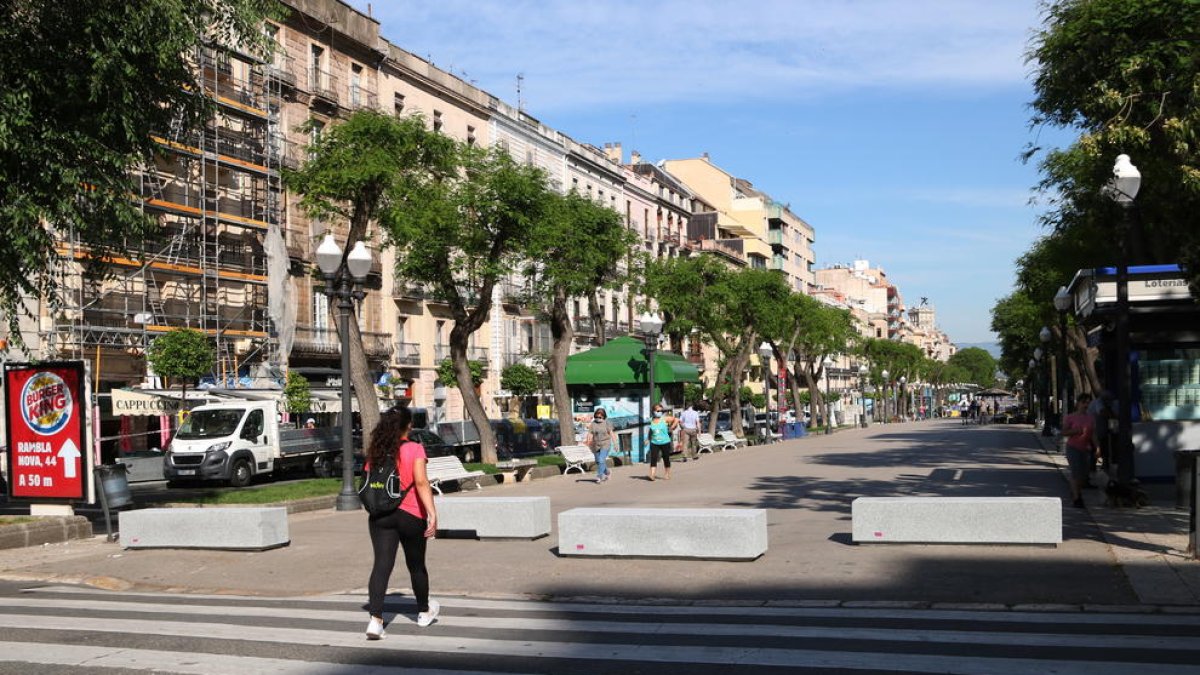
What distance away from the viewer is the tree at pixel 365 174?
25953mm

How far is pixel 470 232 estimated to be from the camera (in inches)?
1202

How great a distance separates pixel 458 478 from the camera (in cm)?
2317

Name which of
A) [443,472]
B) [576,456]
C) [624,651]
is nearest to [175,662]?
[624,651]

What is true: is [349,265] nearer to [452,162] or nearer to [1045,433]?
[452,162]

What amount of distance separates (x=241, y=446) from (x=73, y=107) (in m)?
15.0

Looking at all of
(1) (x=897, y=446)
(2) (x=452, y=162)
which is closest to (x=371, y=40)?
(2) (x=452, y=162)

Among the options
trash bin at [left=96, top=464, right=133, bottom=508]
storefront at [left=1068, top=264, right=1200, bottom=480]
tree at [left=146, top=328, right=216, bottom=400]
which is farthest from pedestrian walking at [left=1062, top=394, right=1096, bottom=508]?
tree at [left=146, top=328, right=216, bottom=400]

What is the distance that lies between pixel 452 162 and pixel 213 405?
861 cm

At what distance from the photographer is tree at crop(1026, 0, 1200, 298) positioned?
14.5m

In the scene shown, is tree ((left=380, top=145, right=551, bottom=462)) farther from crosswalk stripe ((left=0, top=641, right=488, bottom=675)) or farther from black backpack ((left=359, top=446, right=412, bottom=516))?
crosswalk stripe ((left=0, top=641, right=488, bottom=675))

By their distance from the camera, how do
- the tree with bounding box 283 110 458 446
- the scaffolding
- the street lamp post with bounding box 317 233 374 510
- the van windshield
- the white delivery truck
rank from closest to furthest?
1. the street lamp post with bounding box 317 233 374 510
2. the tree with bounding box 283 110 458 446
3. the white delivery truck
4. the van windshield
5. the scaffolding

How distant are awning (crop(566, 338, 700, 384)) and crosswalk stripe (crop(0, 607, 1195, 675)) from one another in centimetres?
2516

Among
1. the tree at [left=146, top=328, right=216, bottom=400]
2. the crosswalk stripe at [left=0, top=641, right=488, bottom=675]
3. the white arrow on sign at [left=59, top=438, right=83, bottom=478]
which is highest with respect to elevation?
the tree at [left=146, top=328, right=216, bottom=400]

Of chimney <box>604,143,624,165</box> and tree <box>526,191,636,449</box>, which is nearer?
tree <box>526,191,636,449</box>
